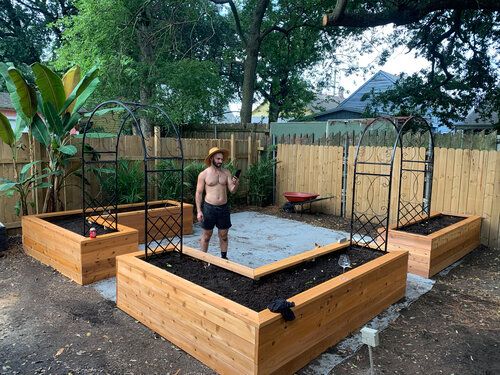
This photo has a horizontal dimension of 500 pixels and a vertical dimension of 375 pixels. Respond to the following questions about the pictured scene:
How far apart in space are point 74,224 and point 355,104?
73.4 ft

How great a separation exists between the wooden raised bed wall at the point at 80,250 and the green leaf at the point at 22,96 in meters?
1.56

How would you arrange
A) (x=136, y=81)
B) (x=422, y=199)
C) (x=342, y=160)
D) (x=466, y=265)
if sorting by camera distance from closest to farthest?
(x=466, y=265) → (x=422, y=199) → (x=342, y=160) → (x=136, y=81)

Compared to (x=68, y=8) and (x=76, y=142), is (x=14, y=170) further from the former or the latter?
(x=68, y=8)

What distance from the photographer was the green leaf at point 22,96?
514 cm

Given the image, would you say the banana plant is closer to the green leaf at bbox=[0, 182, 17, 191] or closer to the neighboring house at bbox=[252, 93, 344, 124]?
the green leaf at bbox=[0, 182, 17, 191]

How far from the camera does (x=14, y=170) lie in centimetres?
607

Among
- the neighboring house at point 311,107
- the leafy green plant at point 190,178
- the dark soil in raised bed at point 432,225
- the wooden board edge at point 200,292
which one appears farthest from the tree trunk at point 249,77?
the wooden board edge at point 200,292

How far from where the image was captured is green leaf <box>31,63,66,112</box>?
206 inches

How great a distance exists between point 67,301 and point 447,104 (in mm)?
14778

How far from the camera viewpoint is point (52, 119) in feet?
18.2

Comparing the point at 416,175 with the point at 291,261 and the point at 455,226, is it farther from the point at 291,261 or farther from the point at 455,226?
the point at 291,261

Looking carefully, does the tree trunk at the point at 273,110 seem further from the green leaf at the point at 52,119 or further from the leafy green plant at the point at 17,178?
the green leaf at the point at 52,119

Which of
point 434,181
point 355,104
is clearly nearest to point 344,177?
point 434,181

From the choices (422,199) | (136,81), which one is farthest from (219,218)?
(136,81)
